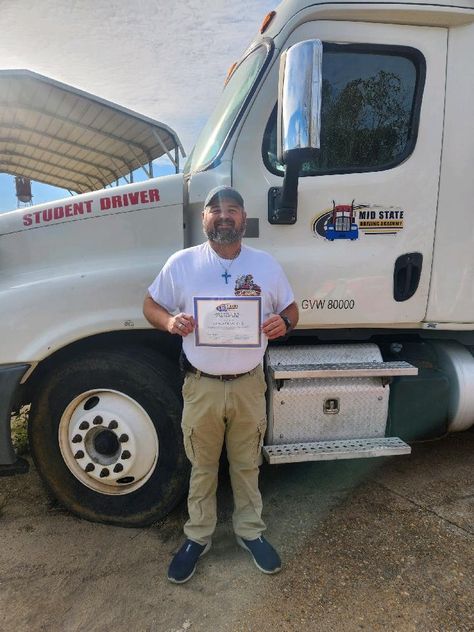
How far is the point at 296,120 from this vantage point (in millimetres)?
2049

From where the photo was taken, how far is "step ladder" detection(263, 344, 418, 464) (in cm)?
263

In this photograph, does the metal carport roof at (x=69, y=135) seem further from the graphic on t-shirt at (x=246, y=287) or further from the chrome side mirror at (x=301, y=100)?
the graphic on t-shirt at (x=246, y=287)

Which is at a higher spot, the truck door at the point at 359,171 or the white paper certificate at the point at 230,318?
the truck door at the point at 359,171

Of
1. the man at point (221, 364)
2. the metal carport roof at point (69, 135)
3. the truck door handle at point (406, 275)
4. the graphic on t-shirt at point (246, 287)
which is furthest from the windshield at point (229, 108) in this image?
the metal carport roof at point (69, 135)

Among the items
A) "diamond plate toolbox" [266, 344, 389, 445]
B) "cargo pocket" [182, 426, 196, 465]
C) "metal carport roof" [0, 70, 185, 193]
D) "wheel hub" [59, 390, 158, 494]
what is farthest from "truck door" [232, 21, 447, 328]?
"metal carport roof" [0, 70, 185, 193]

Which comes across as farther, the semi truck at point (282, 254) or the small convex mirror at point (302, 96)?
the semi truck at point (282, 254)

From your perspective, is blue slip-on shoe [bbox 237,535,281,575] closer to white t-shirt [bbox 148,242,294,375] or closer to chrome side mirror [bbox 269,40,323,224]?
white t-shirt [bbox 148,242,294,375]

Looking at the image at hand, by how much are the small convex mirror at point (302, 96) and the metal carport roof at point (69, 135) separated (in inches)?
146

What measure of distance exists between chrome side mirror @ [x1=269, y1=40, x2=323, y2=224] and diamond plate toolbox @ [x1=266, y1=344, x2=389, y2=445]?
1171 millimetres

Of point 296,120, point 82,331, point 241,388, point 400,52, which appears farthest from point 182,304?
point 400,52

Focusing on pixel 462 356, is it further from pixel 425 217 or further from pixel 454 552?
pixel 454 552

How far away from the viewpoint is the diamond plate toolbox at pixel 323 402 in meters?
2.67

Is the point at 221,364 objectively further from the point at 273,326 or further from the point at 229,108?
the point at 229,108

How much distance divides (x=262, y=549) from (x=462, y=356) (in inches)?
66.6
